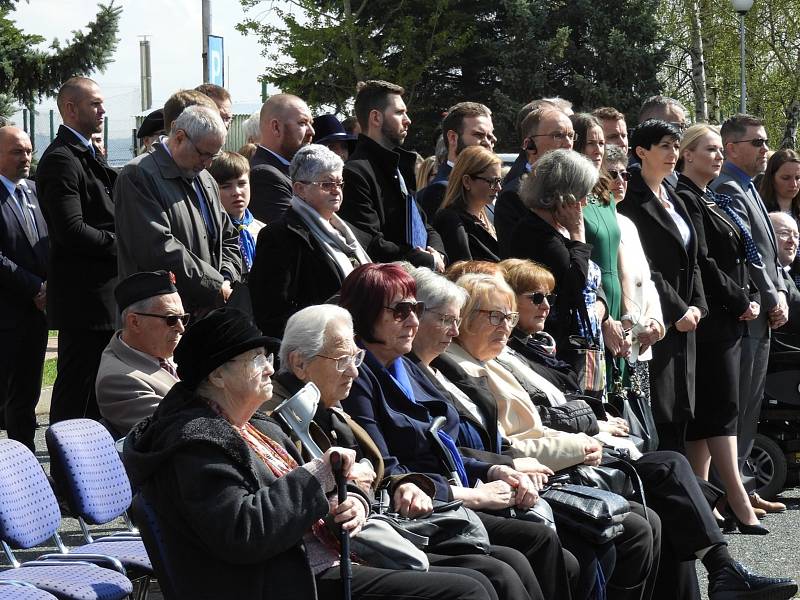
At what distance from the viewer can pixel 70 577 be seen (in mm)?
→ 4070

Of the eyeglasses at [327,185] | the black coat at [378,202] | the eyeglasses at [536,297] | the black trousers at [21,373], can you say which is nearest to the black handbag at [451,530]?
the eyeglasses at [536,297]

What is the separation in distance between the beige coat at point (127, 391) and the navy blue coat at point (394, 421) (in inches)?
35.0

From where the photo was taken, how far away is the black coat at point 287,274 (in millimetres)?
5500

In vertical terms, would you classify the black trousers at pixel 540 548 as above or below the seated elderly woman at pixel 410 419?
below

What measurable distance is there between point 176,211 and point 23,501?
194 centimetres

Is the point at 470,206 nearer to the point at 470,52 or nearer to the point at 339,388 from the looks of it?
the point at 339,388

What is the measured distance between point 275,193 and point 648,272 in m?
2.03

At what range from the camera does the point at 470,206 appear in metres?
6.63

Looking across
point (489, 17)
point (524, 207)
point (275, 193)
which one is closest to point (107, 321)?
point (275, 193)

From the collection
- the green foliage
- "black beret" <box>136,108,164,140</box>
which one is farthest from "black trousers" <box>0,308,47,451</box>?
the green foliage

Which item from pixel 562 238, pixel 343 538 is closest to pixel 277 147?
pixel 562 238

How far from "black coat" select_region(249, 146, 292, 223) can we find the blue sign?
5849 mm

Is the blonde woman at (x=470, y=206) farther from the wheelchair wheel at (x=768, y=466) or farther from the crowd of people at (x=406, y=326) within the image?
the wheelchair wheel at (x=768, y=466)

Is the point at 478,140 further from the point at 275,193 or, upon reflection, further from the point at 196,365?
the point at 196,365
